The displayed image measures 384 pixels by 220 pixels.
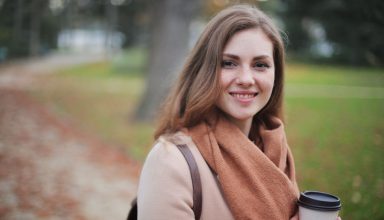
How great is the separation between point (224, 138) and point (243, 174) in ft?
0.63

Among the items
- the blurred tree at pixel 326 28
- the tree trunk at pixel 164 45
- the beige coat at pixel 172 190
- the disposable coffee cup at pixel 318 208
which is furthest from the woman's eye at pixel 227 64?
the blurred tree at pixel 326 28

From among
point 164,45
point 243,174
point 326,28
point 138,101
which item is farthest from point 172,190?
point 326,28

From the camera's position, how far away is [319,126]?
8922mm

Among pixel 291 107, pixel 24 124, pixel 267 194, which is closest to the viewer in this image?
pixel 267 194

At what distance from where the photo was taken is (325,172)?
5641mm

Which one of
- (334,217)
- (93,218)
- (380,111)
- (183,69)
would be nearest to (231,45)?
(183,69)

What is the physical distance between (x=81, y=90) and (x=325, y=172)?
10.5 metres

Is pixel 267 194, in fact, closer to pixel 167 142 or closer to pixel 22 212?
pixel 167 142

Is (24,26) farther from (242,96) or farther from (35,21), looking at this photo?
(242,96)

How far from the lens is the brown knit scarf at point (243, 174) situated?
1709 mm

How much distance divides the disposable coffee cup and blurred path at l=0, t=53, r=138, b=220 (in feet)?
10.4

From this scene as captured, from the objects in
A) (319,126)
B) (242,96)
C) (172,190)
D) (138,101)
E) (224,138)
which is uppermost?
(242,96)

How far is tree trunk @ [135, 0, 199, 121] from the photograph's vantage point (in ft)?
28.5

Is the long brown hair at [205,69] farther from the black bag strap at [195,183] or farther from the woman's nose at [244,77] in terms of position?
the black bag strap at [195,183]
